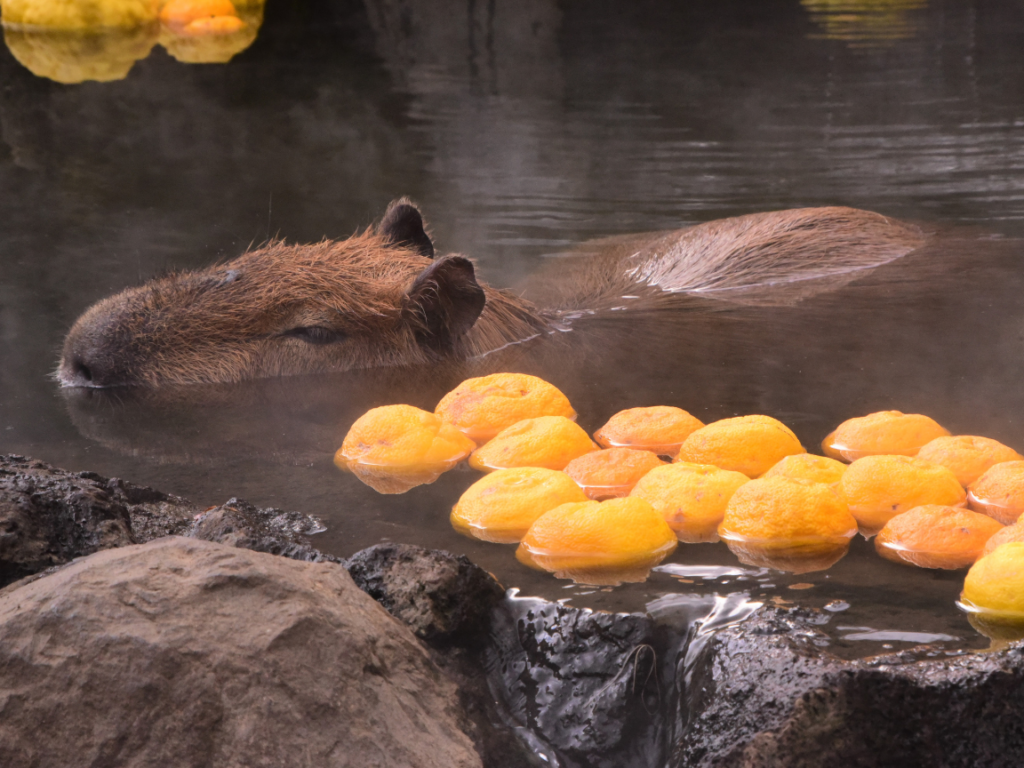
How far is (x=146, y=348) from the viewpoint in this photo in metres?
4.09

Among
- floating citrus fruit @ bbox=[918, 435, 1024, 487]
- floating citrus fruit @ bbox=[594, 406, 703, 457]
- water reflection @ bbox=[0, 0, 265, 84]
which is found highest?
water reflection @ bbox=[0, 0, 265, 84]

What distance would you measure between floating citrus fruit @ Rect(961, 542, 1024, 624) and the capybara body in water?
2.66m

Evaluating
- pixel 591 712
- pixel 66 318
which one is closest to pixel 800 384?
pixel 591 712

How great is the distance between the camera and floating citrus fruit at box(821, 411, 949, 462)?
2.94 metres

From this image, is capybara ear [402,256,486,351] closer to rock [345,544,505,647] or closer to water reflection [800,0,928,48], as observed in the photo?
rock [345,544,505,647]

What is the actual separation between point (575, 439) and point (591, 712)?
1082mm

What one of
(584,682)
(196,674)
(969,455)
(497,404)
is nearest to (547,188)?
(497,404)

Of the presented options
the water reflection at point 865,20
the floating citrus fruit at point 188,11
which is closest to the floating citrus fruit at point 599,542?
the water reflection at point 865,20

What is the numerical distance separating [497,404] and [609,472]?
24.7 inches

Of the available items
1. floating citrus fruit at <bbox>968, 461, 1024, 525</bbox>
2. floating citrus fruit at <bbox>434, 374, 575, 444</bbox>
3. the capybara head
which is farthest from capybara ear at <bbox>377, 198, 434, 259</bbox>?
floating citrus fruit at <bbox>968, 461, 1024, 525</bbox>

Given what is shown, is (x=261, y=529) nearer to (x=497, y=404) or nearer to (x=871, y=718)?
(x=497, y=404)

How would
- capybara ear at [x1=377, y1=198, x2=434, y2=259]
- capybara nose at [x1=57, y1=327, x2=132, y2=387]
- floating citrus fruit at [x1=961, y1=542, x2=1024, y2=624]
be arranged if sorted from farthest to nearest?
capybara ear at [x1=377, y1=198, x2=434, y2=259]
capybara nose at [x1=57, y1=327, x2=132, y2=387]
floating citrus fruit at [x1=961, y1=542, x2=1024, y2=624]

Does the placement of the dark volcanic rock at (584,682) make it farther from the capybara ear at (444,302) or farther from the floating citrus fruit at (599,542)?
the capybara ear at (444,302)

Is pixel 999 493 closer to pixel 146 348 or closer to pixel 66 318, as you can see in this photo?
pixel 146 348
